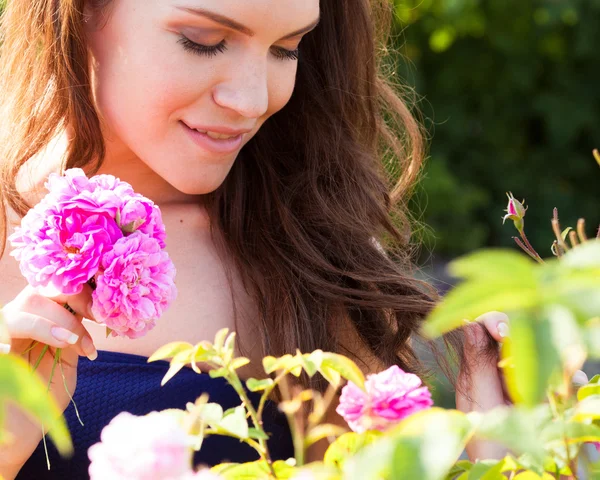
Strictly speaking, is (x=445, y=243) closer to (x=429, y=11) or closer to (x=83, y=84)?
(x=429, y=11)

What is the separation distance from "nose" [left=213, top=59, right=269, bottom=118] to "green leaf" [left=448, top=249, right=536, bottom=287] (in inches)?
45.2

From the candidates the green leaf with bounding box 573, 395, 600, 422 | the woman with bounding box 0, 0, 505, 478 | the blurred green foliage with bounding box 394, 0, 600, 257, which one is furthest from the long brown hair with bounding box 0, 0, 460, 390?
the blurred green foliage with bounding box 394, 0, 600, 257

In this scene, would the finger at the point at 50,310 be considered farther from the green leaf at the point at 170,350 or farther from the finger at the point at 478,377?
the finger at the point at 478,377

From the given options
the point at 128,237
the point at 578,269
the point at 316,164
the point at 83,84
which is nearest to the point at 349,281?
the point at 316,164

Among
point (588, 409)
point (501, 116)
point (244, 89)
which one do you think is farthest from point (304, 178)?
point (501, 116)

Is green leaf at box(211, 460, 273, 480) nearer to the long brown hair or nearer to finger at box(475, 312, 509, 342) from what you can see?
finger at box(475, 312, 509, 342)

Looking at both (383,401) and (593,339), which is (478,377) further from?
(593,339)

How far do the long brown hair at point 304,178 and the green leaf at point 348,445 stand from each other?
3.49 feet

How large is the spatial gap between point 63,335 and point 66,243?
13 cm

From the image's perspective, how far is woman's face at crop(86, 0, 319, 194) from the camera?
156 centimetres

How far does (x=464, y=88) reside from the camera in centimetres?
628

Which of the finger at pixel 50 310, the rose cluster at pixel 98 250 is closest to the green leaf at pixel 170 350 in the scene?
the rose cluster at pixel 98 250

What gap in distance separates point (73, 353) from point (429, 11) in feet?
17.4

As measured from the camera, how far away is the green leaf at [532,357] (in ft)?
1.43
